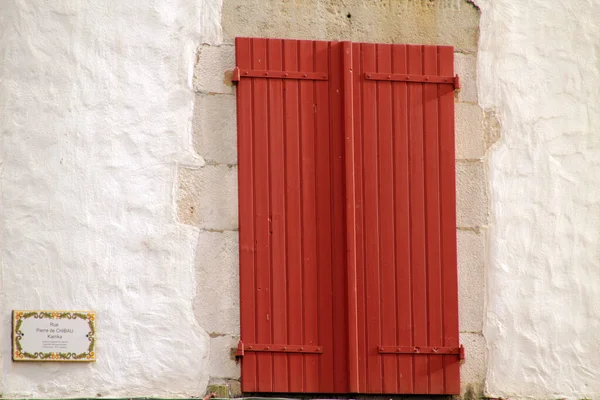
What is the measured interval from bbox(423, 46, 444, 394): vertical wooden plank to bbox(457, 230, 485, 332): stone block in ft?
0.47

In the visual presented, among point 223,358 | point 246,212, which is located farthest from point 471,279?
point 223,358

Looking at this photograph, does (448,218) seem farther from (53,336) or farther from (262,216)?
(53,336)

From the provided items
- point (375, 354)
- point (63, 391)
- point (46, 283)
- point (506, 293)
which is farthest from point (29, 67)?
point (506, 293)

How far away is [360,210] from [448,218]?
19.1 inches

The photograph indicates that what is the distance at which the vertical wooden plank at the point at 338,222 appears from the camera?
6859mm

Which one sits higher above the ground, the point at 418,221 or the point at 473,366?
the point at 418,221

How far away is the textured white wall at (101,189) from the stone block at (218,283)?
54 mm

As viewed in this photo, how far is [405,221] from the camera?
700cm

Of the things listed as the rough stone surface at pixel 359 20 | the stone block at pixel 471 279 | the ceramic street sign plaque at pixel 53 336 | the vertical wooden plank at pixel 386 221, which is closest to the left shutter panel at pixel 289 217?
the rough stone surface at pixel 359 20

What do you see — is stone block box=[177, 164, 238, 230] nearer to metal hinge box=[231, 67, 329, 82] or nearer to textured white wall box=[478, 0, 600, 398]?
metal hinge box=[231, 67, 329, 82]

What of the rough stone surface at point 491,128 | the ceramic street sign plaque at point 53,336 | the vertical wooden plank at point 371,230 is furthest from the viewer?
the rough stone surface at point 491,128

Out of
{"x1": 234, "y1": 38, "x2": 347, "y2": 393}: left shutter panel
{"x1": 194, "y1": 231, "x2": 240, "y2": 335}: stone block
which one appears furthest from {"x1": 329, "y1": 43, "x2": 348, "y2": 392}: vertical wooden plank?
{"x1": 194, "y1": 231, "x2": 240, "y2": 335}: stone block

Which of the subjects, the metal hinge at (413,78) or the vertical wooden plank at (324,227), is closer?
the vertical wooden plank at (324,227)

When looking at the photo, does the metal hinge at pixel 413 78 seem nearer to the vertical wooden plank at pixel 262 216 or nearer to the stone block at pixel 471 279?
the vertical wooden plank at pixel 262 216
